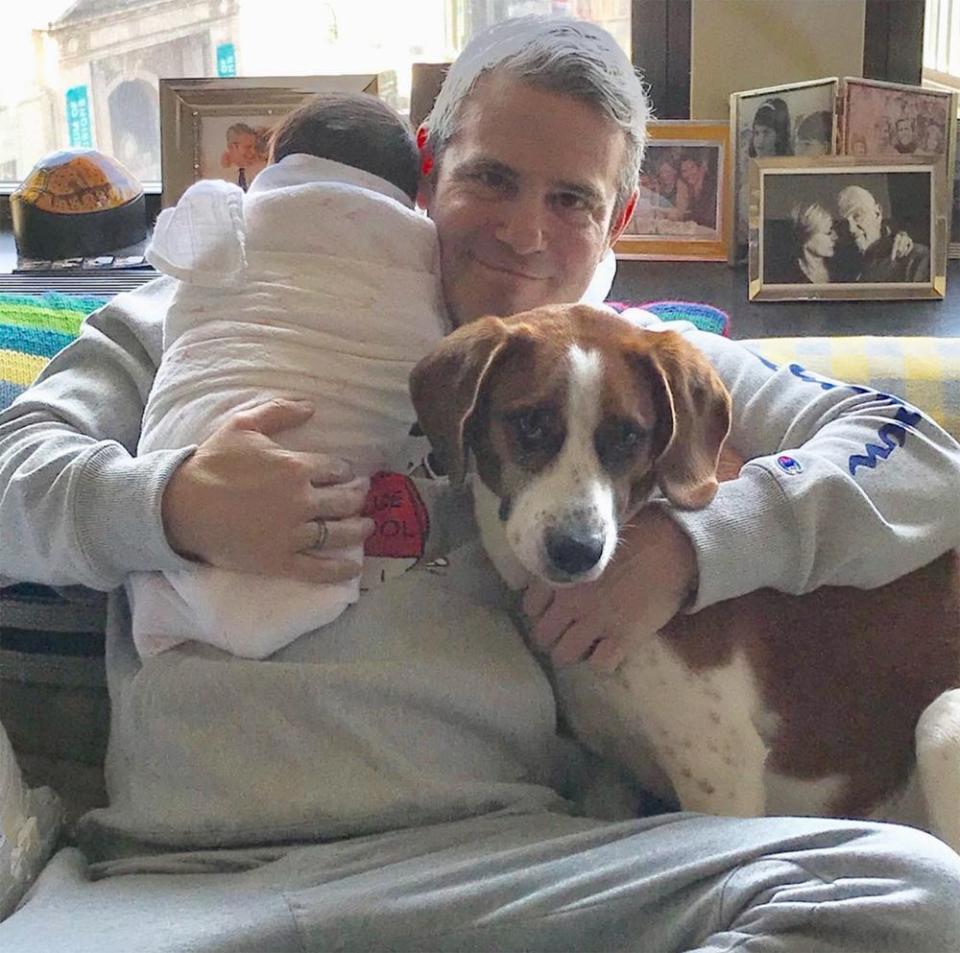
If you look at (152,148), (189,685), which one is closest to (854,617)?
(189,685)

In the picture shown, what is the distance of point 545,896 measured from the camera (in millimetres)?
1182

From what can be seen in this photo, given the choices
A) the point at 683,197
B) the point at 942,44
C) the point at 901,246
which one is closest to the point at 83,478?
the point at 683,197

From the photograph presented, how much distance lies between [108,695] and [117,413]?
34 centimetres

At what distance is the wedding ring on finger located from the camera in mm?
1312

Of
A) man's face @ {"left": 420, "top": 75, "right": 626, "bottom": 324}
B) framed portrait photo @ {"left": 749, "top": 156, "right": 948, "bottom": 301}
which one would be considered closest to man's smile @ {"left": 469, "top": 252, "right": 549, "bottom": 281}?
man's face @ {"left": 420, "top": 75, "right": 626, "bottom": 324}

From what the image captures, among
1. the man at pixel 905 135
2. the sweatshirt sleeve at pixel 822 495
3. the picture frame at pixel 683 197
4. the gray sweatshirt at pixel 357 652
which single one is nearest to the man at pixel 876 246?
the man at pixel 905 135

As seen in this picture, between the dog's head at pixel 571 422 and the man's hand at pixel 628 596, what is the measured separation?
0.11 ft

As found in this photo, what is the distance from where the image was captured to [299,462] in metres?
1.33

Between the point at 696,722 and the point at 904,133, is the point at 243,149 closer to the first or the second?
the point at 904,133

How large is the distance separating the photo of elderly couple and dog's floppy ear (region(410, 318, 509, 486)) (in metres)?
1.24

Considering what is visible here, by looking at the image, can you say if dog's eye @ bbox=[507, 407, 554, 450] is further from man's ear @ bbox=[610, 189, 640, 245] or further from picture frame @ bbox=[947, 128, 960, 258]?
picture frame @ bbox=[947, 128, 960, 258]

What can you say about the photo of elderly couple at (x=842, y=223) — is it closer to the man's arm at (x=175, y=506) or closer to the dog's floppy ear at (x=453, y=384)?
the dog's floppy ear at (x=453, y=384)

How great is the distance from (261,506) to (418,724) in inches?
11.0

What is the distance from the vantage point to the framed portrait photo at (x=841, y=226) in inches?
95.7
